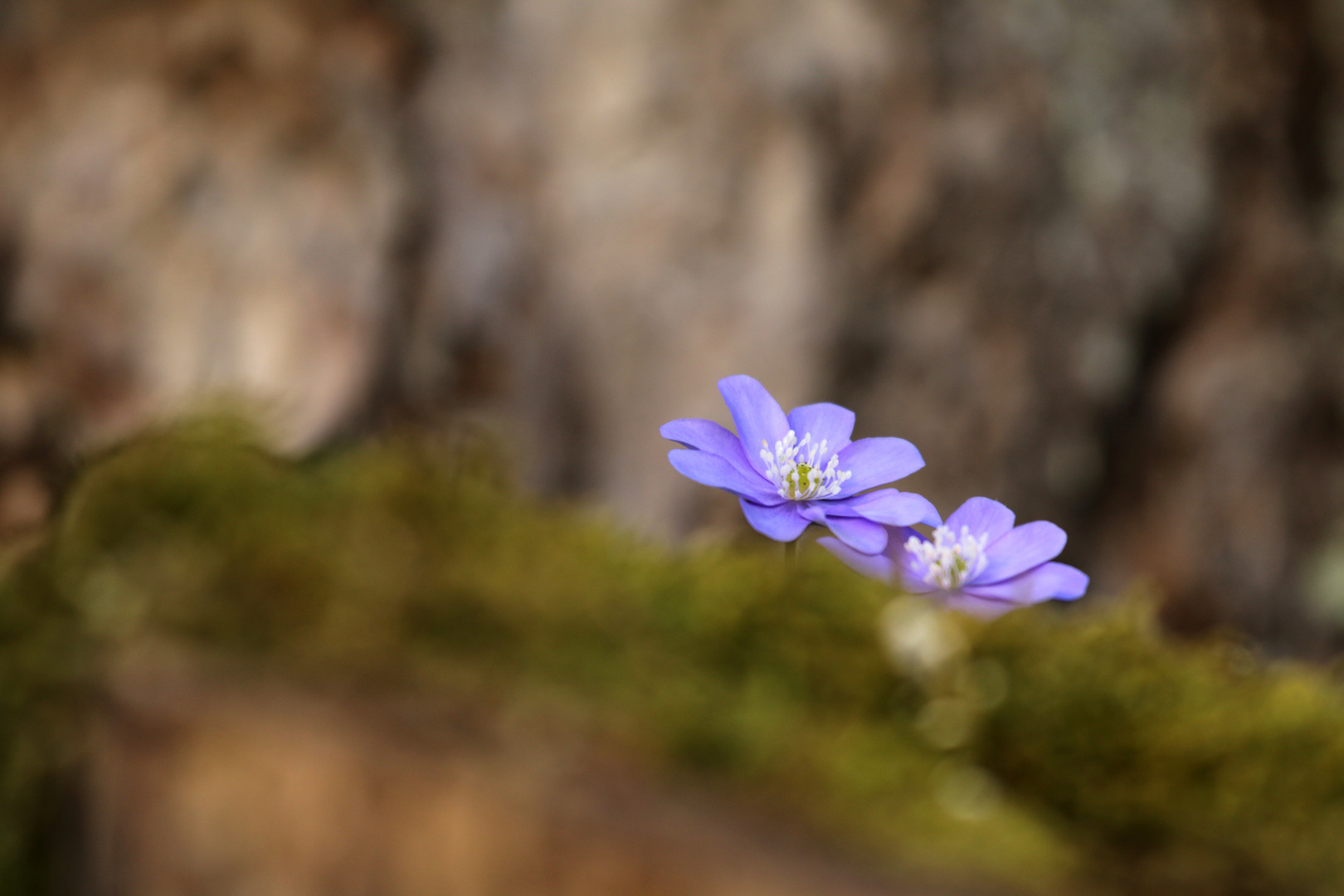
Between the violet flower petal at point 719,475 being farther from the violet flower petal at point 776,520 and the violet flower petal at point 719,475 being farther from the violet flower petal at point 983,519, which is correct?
the violet flower petal at point 983,519

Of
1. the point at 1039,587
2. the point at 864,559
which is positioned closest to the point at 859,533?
the point at 864,559

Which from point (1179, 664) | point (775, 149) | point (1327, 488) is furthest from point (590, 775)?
point (1327, 488)

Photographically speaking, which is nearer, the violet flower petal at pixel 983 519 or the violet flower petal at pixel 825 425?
the violet flower petal at pixel 983 519

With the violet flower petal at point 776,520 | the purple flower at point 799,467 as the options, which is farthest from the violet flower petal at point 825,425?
the violet flower petal at point 776,520

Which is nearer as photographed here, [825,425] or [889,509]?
[889,509]

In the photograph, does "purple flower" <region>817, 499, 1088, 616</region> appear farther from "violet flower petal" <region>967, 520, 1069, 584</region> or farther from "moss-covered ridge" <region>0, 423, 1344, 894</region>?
"moss-covered ridge" <region>0, 423, 1344, 894</region>

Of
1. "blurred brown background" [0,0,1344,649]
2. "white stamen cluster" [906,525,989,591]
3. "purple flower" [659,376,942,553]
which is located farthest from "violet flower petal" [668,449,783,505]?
"blurred brown background" [0,0,1344,649]

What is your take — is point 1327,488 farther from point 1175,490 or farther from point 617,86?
point 617,86

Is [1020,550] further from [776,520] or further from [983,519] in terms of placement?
[776,520]
